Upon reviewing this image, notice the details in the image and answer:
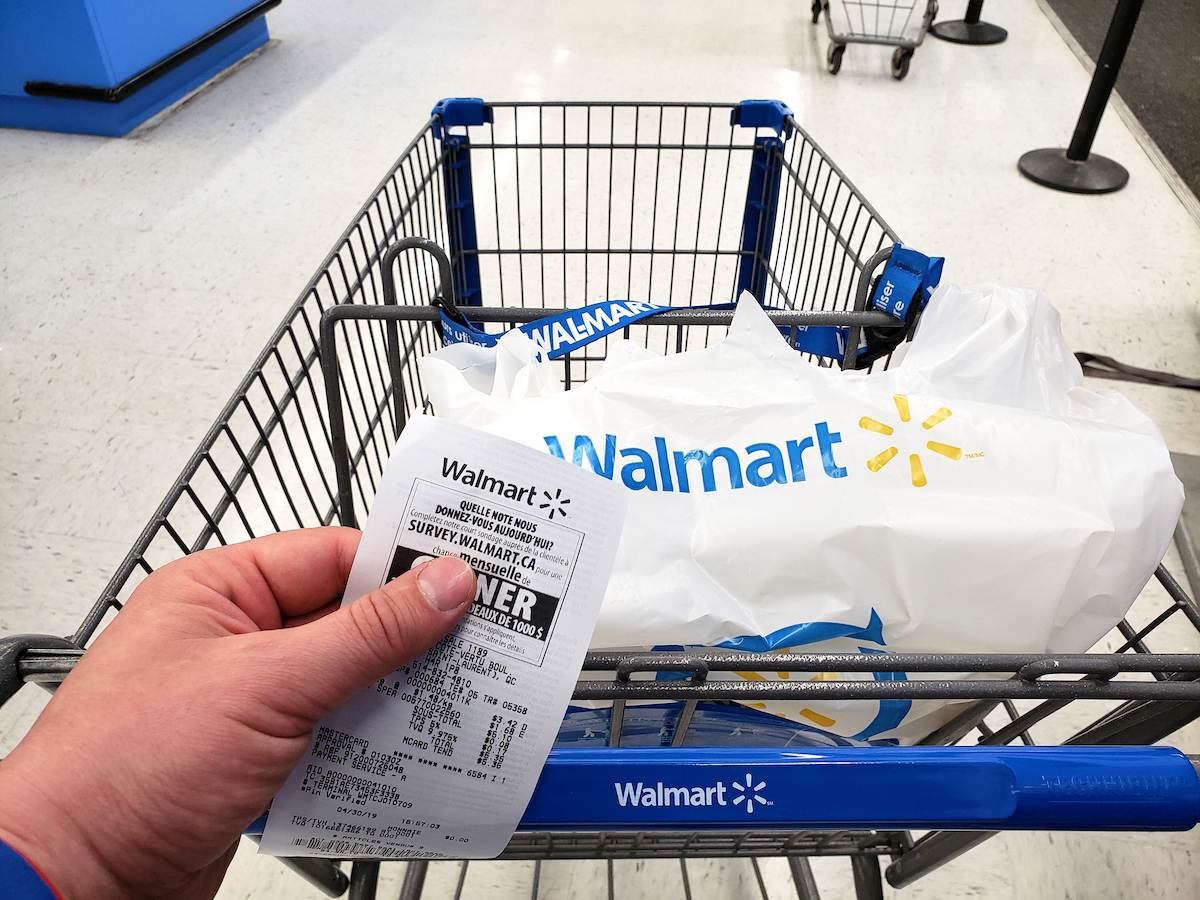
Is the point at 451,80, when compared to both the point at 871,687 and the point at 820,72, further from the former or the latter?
the point at 871,687

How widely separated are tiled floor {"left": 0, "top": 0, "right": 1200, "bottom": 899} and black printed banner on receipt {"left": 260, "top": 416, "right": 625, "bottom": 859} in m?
0.77

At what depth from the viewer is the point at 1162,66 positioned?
4.27 m

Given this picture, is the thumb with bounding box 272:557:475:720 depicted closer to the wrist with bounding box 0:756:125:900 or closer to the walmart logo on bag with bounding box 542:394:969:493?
the wrist with bounding box 0:756:125:900

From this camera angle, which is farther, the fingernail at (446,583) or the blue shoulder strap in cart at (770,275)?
the blue shoulder strap in cart at (770,275)

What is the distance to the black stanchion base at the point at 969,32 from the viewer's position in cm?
435

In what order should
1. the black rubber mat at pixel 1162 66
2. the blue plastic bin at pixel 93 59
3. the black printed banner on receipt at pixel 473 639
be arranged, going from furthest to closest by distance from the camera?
the black rubber mat at pixel 1162 66, the blue plastic bin at pixel 93 59, the black printed banner on receipt at pixel 473 639

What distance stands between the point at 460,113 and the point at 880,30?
3934 mm

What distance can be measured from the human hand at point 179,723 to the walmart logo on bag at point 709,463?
22cm

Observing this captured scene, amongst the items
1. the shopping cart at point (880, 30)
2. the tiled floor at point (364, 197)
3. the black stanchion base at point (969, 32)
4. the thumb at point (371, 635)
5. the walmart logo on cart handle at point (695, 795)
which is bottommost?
the tiled floor at point (364, 197)

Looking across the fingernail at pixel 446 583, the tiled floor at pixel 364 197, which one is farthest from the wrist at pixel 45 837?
the tiled floor at pixel 364 197

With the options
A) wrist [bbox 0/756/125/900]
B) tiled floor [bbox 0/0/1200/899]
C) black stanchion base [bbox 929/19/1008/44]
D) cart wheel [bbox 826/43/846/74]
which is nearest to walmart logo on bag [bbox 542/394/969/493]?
wrist [bbox 0/756/125/900]

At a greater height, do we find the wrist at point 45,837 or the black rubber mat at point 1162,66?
the wrist at point 45,837

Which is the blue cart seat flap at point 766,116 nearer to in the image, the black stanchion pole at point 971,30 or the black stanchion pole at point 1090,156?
the black stanchion pole at point 1090,156

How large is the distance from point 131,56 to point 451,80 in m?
1.36
